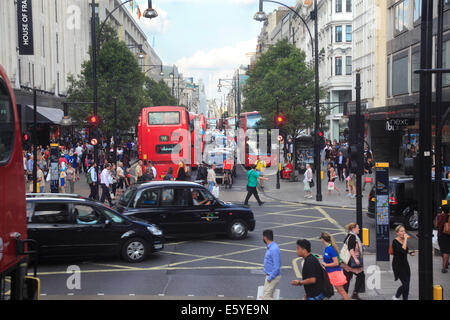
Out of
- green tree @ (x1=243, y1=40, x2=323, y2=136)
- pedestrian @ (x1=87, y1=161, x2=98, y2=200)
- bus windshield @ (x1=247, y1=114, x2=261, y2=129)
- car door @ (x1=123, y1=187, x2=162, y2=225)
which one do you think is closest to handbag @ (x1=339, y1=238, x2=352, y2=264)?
car door @ (x1=123, y1=187, x2=162, y2=225)

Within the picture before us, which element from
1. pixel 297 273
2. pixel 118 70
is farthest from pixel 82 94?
pixel 297 273

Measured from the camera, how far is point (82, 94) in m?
42.9

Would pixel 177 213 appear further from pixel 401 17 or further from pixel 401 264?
pixel 401 17

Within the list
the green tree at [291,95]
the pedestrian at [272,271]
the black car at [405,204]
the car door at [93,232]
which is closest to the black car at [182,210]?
the car door at [93,232]

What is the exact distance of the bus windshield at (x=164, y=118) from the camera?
33.5m

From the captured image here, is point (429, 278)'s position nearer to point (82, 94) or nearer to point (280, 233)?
point (280, 233)

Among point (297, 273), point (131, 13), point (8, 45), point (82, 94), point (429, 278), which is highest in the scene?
point (131, 13)

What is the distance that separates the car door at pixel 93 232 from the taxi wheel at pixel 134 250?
0.84 feet

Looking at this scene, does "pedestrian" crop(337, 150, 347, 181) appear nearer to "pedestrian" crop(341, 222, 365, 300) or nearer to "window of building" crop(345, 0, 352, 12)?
"pedestrian" crop(341, 222, 365, 300)

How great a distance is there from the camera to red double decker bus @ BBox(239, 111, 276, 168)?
1779 inches

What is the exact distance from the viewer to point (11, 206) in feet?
21.6

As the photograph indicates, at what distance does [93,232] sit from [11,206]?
7.01 metres

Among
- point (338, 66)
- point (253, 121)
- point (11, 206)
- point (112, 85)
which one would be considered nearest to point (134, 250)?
point (11, 206)
